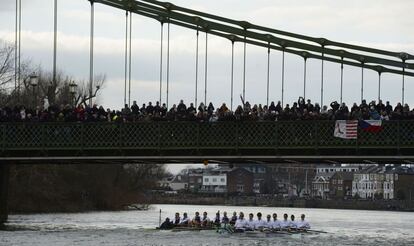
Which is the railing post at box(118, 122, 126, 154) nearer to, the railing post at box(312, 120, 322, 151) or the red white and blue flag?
the railing post at box(312, 120, 322, 151)

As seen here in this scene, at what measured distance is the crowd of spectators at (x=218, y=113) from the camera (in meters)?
47.4

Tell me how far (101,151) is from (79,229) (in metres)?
11.6

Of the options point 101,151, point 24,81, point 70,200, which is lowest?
point 70,200

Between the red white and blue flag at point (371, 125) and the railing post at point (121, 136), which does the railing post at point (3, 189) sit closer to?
the railing post at point (121, 136)

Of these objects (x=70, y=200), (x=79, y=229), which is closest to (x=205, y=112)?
(x=79, y=229)

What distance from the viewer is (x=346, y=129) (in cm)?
4719

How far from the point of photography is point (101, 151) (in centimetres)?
5316

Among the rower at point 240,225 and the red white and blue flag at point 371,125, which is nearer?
the red white and blue flag at point 371,125

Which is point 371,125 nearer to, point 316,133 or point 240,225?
point 316,133

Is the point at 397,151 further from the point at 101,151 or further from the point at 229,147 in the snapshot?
the point at 101,151

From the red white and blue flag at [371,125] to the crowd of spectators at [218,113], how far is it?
263mm

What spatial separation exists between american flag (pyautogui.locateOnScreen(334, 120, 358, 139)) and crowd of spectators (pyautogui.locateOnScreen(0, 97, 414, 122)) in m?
0.38

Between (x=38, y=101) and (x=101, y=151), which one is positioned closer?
(x=101, y=151)

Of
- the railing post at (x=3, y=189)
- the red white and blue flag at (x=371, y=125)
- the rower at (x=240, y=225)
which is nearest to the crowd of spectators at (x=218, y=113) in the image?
the red white and blue flag at (x=371, y=125)
